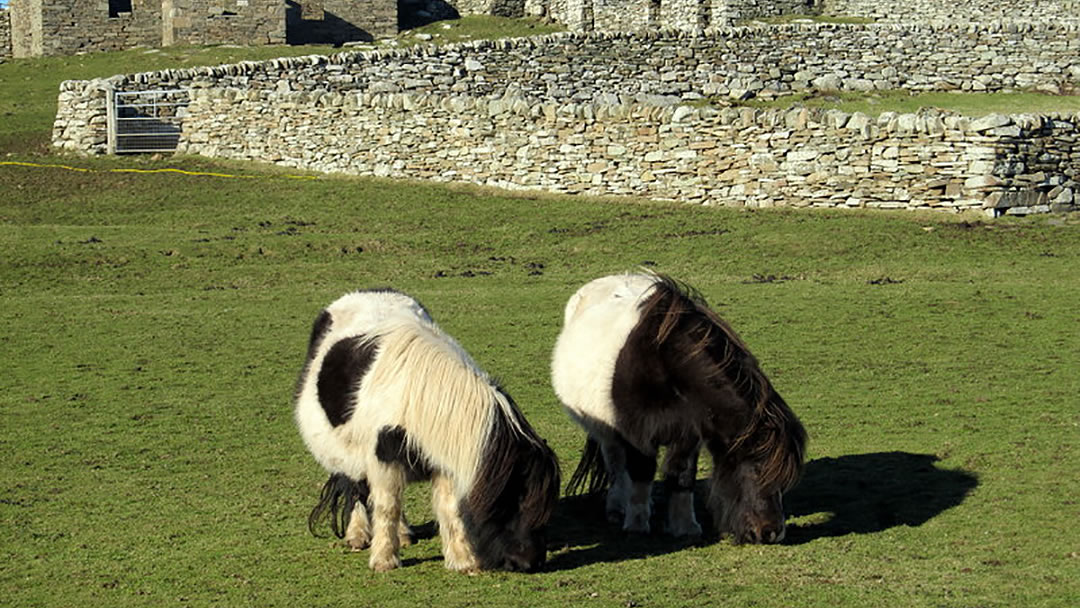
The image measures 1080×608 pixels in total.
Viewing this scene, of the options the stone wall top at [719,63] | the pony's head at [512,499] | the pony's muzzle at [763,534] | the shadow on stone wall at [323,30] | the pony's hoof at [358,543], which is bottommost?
the pony's hoof at [358,543]

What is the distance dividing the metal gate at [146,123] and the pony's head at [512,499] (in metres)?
23.3

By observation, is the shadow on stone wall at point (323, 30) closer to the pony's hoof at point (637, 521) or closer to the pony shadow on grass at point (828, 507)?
the pony shadow on grass at point (828, 507)

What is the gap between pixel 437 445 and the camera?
9117 mm

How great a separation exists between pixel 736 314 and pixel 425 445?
9.52 metres

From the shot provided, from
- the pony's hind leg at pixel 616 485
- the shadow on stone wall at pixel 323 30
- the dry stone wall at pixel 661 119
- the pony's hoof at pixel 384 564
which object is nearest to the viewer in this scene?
the pony's hoof at pixel 384 564

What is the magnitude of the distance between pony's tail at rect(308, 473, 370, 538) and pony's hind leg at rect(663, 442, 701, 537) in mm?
1982

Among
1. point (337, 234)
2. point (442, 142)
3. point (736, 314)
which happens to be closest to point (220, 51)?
point (442, 142)

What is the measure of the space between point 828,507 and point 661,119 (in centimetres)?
1498

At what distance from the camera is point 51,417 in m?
14.1

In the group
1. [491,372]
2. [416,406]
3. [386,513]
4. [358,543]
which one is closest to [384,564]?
[386,513]

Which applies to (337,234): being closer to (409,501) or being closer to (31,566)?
(409,501)

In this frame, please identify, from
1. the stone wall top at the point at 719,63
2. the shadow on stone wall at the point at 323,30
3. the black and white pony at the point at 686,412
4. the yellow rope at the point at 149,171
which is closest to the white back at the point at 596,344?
the black and white pony at the point at 686,412

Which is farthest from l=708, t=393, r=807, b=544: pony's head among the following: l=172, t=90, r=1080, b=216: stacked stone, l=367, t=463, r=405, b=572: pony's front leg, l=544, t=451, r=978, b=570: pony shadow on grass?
l=172, t=90, r=1080, b=216: stacked stone

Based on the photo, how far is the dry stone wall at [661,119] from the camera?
76.0 feet
